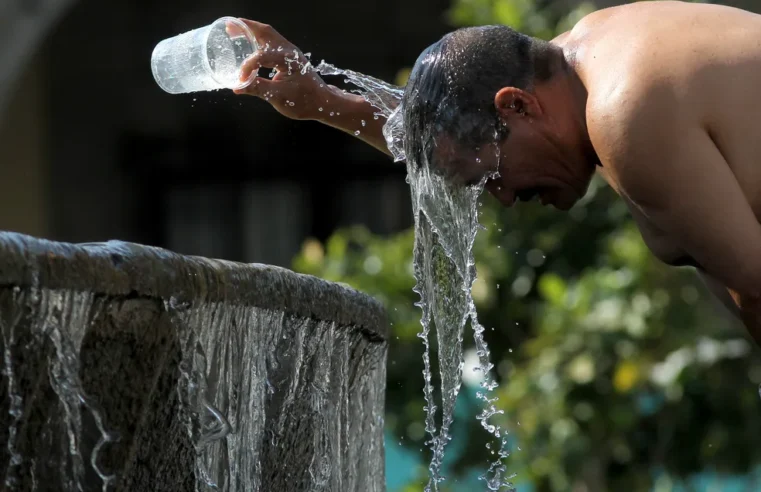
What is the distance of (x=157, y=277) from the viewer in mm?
2018

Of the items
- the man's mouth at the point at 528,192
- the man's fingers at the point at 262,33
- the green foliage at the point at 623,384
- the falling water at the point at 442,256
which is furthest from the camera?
the green foliage at the point at 623,384

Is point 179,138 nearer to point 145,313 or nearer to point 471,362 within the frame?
point 471,362

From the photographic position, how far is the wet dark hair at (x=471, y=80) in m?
2.67

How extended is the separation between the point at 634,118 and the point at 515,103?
33 cm

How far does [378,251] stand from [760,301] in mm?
3585

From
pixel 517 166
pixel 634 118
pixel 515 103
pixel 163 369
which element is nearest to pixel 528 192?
pixel 517 166

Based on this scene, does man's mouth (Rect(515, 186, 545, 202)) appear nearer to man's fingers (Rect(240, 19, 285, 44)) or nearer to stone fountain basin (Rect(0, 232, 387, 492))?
stone fountain basin (Rect(0, 232, 387, 492))

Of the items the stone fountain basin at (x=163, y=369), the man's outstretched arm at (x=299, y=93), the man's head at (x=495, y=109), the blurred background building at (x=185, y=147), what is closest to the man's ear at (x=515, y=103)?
the man's head at (x=495, y=109)

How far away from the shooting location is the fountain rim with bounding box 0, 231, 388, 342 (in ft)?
5.87

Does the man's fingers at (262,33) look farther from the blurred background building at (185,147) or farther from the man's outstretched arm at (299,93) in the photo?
the blurred background building at (185,147)

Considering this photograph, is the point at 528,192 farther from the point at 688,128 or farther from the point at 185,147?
the point at 185,147

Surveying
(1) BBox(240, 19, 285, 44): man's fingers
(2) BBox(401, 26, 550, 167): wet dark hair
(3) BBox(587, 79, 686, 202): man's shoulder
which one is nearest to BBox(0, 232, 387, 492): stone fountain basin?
(2) BBox(401, 26, 550, 167): wet dark hair

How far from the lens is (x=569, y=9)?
6.13 metres

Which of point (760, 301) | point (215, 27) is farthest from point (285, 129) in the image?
point (760, 301)
